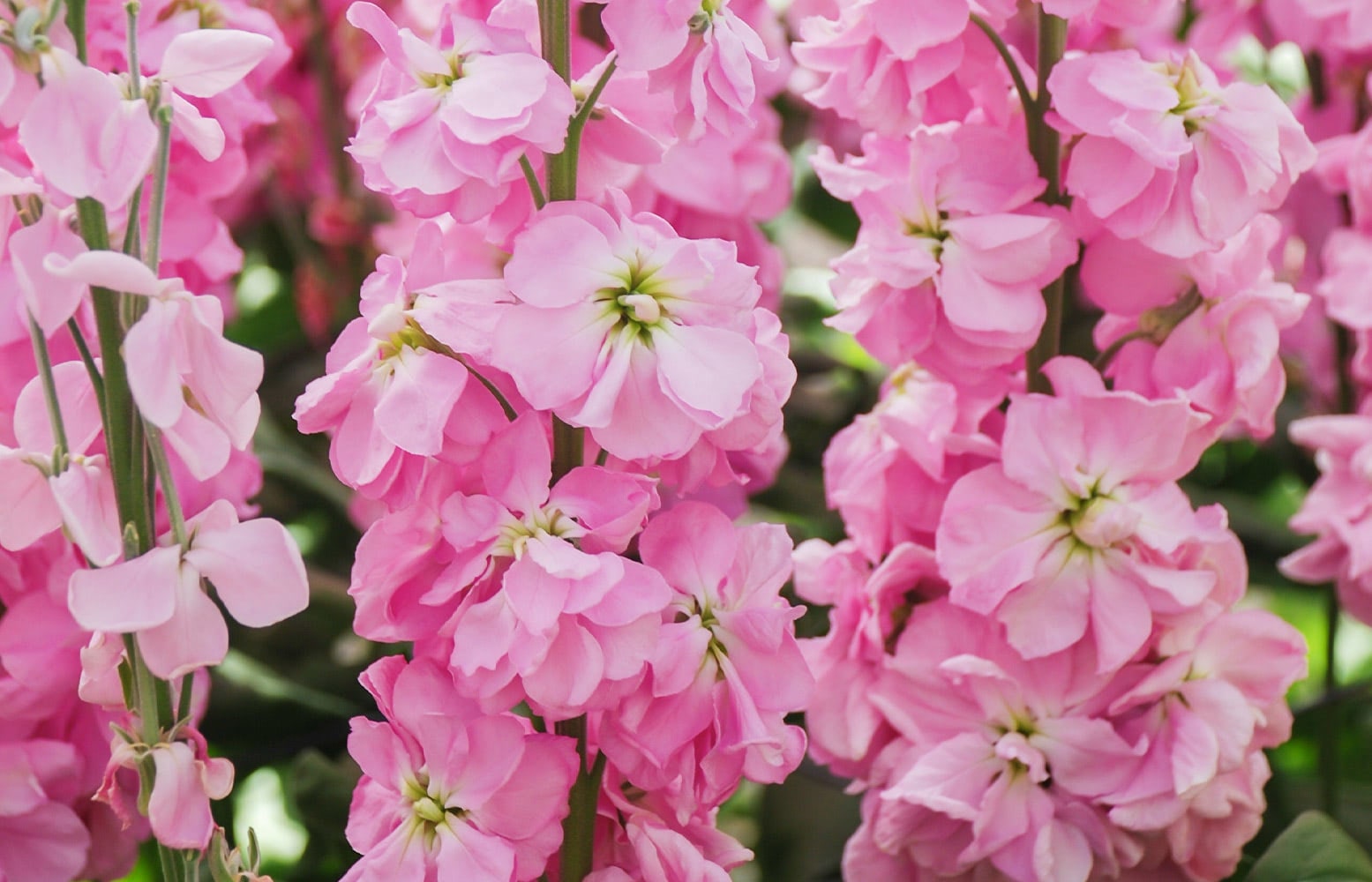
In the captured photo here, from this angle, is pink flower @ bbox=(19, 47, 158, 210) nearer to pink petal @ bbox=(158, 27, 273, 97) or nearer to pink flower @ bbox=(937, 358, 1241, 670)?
pink petal @ bbox=(158, 27, 273, 97)

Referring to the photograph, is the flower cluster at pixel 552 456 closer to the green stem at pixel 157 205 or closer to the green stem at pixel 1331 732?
the green stem at pixel 157 205

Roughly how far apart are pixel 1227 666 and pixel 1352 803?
22 cm

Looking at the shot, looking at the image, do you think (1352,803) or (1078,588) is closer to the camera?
(1078,588)

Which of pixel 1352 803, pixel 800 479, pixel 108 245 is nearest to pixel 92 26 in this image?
pixel 108 245

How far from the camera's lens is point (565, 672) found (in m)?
0.28

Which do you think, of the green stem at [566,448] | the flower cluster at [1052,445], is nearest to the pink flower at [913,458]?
the flower cluster at [1052,445]

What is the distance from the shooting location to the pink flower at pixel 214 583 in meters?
0.27

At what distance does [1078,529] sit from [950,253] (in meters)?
0.07

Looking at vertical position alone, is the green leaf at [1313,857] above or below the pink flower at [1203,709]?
below

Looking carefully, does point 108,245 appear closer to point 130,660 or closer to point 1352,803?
point 130,660

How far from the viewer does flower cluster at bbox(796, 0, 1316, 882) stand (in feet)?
1.15

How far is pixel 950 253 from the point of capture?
360 millimetres

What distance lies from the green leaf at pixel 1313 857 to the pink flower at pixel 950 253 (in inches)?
5.9

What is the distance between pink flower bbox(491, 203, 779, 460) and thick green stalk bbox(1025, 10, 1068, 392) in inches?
4.7
